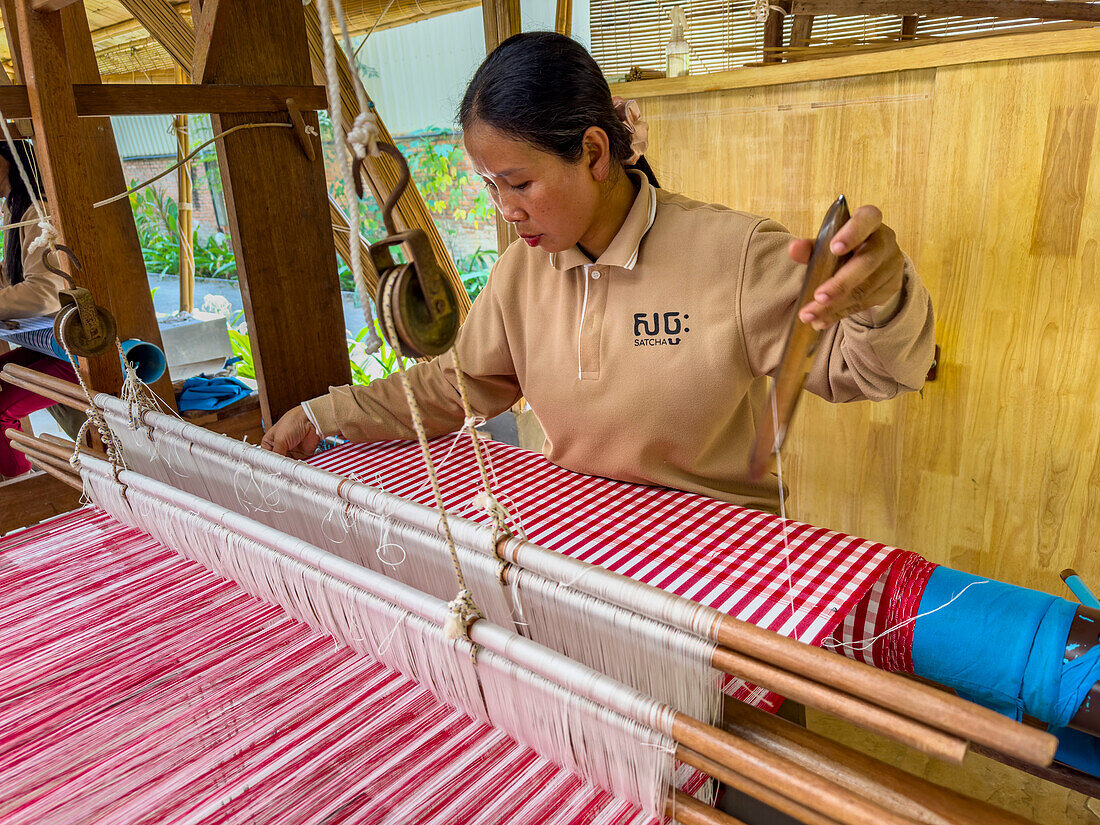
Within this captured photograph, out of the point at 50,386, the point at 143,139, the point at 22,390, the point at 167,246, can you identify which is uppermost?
the point at 143,139

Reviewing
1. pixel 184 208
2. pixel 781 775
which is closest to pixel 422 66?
pixel 184 208

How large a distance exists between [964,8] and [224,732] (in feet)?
8.52

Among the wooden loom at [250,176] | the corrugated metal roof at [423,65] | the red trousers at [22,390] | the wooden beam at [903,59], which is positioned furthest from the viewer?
the corrugated metal roof at [423,65]

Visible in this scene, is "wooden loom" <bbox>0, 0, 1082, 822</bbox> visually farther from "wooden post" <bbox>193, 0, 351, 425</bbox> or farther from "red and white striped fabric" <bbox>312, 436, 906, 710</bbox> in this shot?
"red and white striped fabric" <bbox>312, 436, 906, 710</bbox>

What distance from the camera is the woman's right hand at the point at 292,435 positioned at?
68.9 inches

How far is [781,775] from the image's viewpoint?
71 cm

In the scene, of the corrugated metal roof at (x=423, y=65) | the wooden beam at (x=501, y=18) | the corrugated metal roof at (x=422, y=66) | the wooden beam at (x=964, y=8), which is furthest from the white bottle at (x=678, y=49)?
the corrugated metal roof at (x=423, y=65)

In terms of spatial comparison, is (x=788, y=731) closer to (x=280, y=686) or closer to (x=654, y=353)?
(x=280, y=686)

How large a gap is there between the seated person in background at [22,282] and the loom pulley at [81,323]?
→ 1226 mm

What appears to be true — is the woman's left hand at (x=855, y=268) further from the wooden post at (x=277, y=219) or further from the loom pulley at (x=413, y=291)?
the wooden post at (x=277, y=219)

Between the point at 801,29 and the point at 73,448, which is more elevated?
the point at 801,29

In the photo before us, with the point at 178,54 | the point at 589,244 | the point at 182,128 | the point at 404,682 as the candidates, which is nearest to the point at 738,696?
the point at 404,682

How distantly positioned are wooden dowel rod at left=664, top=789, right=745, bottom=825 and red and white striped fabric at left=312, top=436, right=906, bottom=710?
0.71 feet

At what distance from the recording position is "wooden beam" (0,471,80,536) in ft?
7.34
